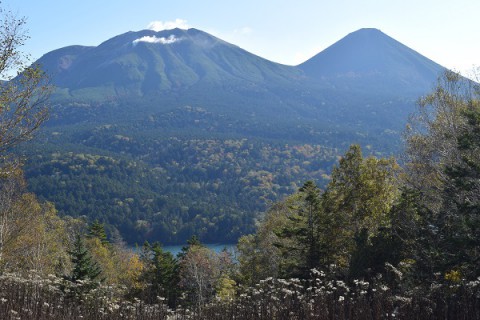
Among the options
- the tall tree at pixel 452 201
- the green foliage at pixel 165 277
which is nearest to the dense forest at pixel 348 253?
the tall tree at pixel 452 201

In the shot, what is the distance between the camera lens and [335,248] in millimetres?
26422

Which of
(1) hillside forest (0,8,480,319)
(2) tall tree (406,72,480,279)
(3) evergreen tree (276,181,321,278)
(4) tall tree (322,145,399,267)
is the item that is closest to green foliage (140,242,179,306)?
(1) hillside forest (0,8,480,319)

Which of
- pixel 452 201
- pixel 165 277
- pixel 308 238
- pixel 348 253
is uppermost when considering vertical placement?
pixel 452 201

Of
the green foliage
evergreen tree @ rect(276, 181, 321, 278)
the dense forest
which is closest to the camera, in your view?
the dense forest

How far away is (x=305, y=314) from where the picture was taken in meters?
11.7

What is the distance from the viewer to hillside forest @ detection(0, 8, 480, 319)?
501 inches

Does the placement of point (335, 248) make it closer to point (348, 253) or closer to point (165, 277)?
point (348, 253)

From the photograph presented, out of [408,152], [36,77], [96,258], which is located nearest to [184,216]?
[96,258]

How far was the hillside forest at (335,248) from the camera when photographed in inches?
501

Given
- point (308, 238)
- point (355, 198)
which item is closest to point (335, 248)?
point (308, 238)

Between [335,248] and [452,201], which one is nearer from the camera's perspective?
[452,201]

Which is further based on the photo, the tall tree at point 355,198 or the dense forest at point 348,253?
the tall tree at point 355,198

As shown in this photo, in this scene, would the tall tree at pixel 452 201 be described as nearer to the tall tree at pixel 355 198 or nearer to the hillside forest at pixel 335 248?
the hillside forest at pixel 335 248

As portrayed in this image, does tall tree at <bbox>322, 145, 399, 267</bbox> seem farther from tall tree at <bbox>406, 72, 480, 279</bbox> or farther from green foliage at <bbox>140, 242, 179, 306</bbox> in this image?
green foliage at <bbox>140, 242, 179, 306</bbox>
